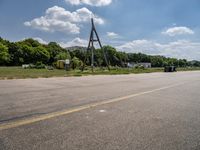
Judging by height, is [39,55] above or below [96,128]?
above

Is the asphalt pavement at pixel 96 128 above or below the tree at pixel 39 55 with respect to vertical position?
below

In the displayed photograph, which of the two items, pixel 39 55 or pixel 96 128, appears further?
pixel 39 55

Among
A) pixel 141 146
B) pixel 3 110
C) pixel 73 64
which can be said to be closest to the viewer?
pixel 141 146

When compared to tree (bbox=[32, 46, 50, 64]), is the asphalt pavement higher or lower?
lower

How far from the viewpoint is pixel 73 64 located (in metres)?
51.4

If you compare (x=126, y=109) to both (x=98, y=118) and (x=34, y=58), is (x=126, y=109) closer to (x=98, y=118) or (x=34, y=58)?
(x=98, y=118)

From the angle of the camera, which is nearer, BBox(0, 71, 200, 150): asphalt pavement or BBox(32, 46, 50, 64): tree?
BBox(0, 71, 200, 150): asphalt pavement

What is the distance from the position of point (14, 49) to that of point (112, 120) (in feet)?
275

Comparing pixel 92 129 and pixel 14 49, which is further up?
pixel 14 49

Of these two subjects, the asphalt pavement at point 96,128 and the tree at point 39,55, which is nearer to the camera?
the asphalt pavement at point 96,128

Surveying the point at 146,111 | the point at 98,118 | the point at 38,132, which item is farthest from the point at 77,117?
the point at 146,111

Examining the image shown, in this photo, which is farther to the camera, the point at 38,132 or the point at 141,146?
the point at 38,132

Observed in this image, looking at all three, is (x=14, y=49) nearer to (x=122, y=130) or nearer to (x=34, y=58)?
(x=34, y=58)

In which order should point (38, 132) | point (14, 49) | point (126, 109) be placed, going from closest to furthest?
point (38, 132)
point (126, 109)
point (14, 49)
